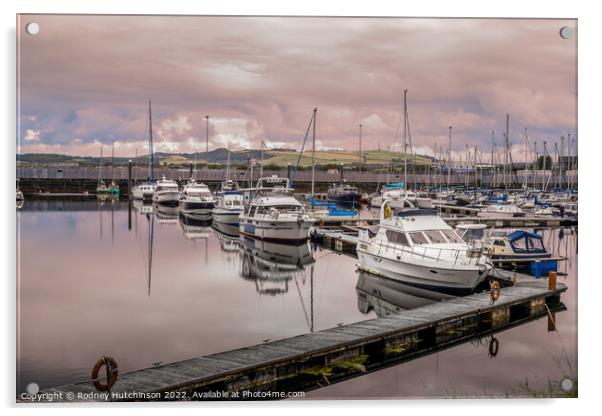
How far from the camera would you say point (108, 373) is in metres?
7.82

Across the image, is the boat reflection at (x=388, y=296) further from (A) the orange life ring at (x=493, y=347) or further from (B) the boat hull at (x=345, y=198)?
(B) the boat hull at (x=345, y=198)

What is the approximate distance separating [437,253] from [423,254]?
333mm

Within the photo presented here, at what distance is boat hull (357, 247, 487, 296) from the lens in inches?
587

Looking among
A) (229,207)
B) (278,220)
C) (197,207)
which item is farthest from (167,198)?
(278,220)

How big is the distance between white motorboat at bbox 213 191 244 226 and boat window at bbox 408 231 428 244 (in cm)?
1750

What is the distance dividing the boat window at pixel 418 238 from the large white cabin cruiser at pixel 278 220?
9353mm

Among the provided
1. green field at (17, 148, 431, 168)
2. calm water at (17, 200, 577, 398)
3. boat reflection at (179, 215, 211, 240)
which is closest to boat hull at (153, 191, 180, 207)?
boat reflection at (179, 215, 211, 240)

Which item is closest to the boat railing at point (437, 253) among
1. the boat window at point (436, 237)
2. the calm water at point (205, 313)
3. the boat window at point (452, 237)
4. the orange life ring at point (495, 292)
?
the boat window at point (436, 237)

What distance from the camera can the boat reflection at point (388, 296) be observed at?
1430cm

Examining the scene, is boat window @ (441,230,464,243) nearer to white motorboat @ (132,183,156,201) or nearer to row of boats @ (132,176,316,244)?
row of boats @ (132,176,316,244)
